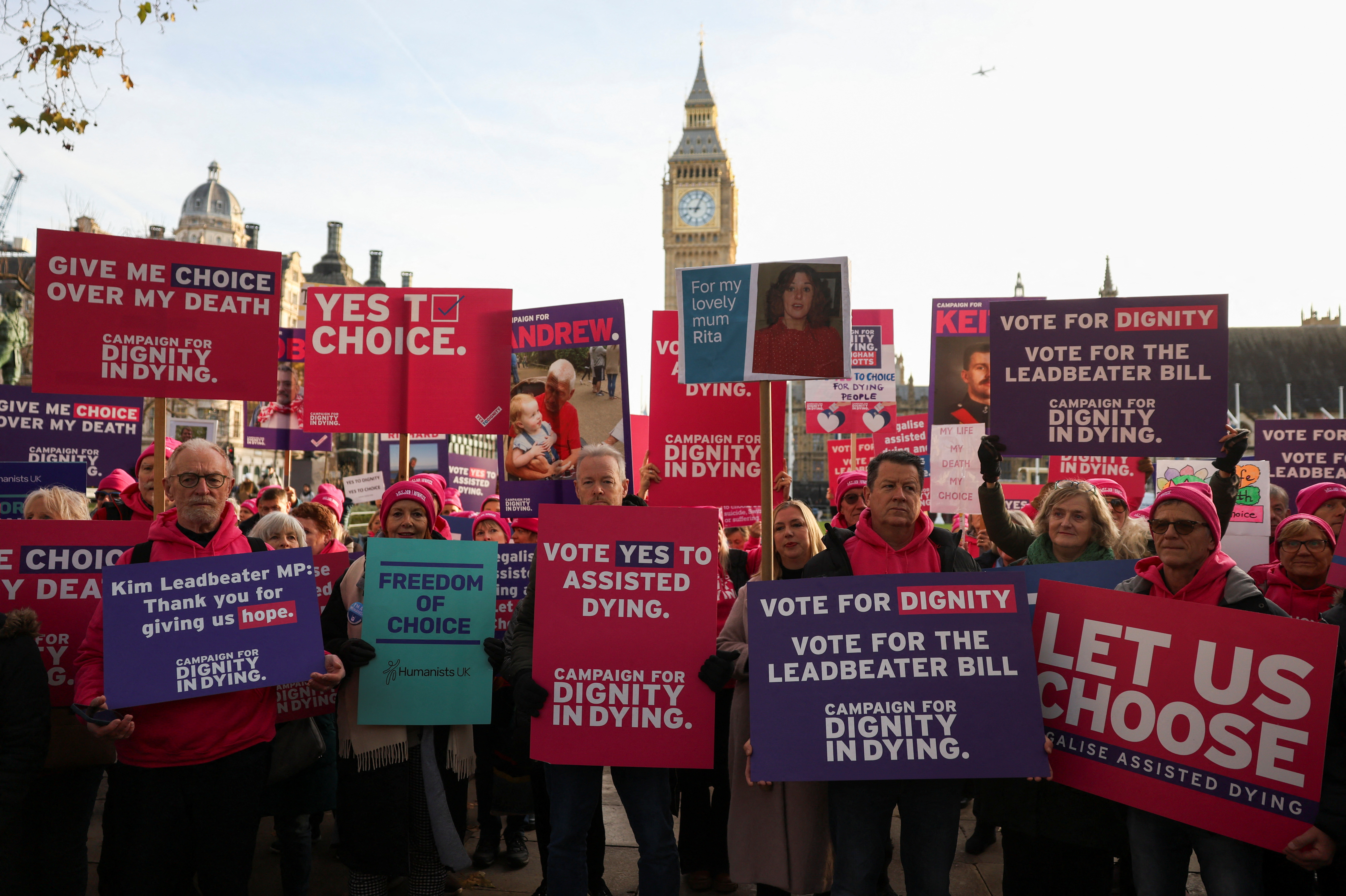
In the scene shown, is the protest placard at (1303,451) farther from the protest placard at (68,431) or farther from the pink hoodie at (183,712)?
the protest placard at (68,431)

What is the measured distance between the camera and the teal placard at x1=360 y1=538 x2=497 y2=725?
→ 3.72 metres

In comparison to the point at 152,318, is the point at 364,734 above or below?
below

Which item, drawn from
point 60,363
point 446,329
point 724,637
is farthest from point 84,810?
point 446,329

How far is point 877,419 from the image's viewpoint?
1084cm

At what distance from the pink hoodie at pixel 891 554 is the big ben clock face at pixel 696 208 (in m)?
97.3

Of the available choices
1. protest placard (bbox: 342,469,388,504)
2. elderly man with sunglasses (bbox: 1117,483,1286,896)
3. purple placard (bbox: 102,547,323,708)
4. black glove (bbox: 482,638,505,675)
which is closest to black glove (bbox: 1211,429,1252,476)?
elderly man with sunglasses (bbox: 1117,483,1286,896)

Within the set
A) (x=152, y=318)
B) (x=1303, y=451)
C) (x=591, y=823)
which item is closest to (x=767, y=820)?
(x=591, y=823)

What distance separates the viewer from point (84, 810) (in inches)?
140

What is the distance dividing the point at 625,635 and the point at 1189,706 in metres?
1.92

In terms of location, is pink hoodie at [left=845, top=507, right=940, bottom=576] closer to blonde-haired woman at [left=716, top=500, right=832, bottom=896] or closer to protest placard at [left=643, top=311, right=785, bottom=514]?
blonde-haired woman at [left=716, top=500, right=832, bottom=896]

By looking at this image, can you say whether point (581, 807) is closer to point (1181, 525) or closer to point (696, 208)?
point (1181, 525)

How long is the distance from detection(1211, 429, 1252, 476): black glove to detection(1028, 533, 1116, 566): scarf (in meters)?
0.57

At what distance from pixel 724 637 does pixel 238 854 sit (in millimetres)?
1897

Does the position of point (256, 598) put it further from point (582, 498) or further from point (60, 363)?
point (60, 363)
